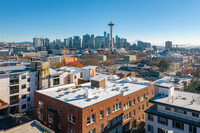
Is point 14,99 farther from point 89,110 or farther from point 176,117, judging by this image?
point 176,117

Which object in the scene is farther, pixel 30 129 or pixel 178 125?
pixel 178 125

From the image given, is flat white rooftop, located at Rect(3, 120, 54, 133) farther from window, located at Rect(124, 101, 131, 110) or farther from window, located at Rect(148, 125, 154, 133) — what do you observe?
window, located at Rect(148, 125, 154, 133)

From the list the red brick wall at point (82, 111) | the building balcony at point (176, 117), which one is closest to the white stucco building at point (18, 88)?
the red brick wall at point (82, 111)

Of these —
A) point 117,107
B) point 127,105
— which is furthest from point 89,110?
point 127,105

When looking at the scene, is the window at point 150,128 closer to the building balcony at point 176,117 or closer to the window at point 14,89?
the building balcony at point 176,117

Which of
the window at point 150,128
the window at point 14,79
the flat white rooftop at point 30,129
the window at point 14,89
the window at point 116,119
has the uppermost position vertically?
the window at point 14,79

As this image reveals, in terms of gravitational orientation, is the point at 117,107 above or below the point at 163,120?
above

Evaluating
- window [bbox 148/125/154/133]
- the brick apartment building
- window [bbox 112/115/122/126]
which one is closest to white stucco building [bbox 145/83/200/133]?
window [bbox 148/125/154/133]

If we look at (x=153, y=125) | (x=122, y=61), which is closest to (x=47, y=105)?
(x=153, y=125)
